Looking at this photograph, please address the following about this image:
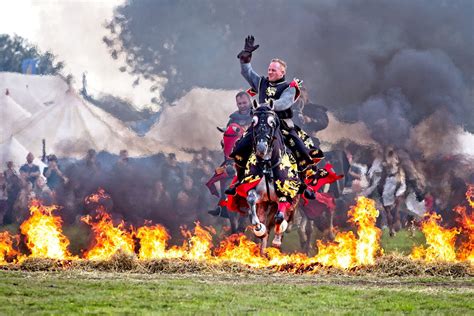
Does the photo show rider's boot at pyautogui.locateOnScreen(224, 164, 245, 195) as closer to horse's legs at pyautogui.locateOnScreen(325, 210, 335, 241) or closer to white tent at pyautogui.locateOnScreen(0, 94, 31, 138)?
horse's legs at pyautogui.locateOnScreen(325, 210, 335, 241)

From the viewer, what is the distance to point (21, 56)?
1019 inches

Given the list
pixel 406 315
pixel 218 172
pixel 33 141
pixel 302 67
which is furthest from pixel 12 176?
pixel 406 315

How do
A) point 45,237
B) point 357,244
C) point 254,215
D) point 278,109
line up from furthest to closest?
point 357,244, point 45,237, point 278,109, point 254,215

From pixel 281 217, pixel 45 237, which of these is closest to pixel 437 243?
pixel 281 217

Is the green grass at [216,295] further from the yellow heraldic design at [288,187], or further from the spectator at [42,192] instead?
the spectator at [42,192]

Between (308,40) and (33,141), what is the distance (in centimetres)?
795

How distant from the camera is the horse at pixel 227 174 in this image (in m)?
22.5

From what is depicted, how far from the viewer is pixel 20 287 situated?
15.9 m

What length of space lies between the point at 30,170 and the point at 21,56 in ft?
10.9

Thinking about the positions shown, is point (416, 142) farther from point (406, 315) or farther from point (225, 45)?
point (406, 315)

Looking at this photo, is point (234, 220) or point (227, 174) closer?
point (227, 174)

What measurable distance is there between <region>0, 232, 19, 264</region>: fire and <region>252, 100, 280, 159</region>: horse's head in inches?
367

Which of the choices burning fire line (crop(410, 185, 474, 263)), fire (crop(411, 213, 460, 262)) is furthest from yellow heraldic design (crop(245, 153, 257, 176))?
fire (crop(411, 213, 460, 262))

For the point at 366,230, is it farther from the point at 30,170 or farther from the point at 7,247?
the point at 7,247
